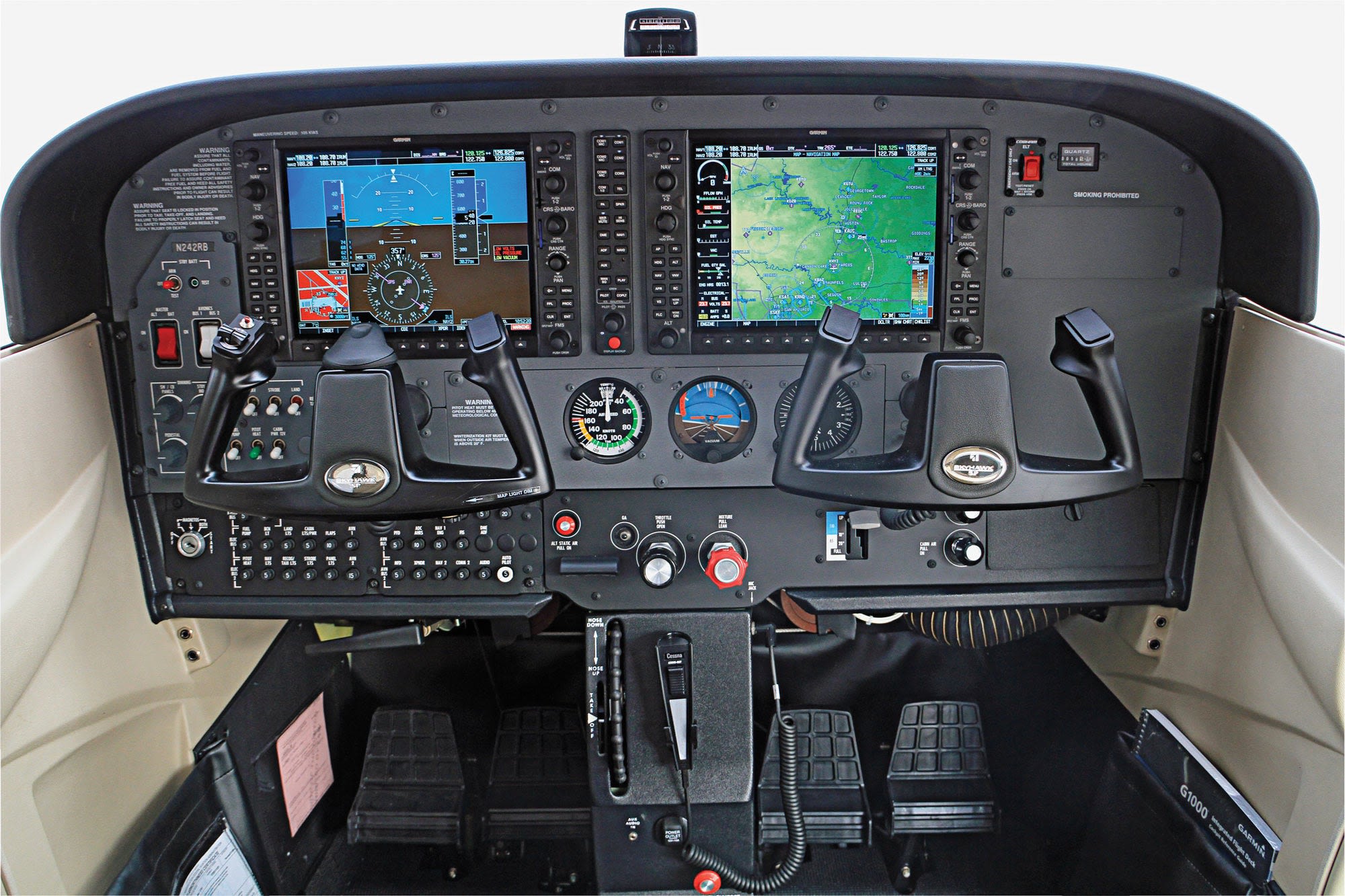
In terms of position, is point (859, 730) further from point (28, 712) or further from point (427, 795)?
point (28, 712)

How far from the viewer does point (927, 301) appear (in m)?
1.82

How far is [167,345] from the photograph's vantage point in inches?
72.0

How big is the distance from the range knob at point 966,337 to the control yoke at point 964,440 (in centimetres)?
29

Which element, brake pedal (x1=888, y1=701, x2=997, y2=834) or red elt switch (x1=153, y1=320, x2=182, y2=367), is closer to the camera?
red elt switch (x1=153, y1=320, x2=182, y2=367)

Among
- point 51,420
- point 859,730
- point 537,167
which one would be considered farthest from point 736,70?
point 859,730

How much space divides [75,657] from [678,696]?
3.77ft

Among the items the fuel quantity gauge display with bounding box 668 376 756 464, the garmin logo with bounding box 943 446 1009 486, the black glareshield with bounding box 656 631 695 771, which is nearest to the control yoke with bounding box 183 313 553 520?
the fuel quantity gauge display with bounding box 668 376 756 464

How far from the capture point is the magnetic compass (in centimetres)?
180

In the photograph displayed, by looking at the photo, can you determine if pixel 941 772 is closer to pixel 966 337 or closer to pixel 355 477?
pixel 966 337

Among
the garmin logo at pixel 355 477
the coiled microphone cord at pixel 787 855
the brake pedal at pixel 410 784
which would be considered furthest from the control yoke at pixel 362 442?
the brake pedal at pixel 410 784

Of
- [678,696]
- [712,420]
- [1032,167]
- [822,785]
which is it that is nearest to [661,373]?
[712,420]

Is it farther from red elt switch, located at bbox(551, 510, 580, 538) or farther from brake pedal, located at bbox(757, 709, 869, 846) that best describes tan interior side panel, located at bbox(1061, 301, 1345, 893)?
red elt switch, located at bbox(551, 510, 580, 538)

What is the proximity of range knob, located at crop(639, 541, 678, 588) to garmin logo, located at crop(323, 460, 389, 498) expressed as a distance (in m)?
0.57

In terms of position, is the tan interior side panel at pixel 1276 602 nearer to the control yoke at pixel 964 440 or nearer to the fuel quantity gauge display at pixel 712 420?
the control yoke at pixel 964 440
